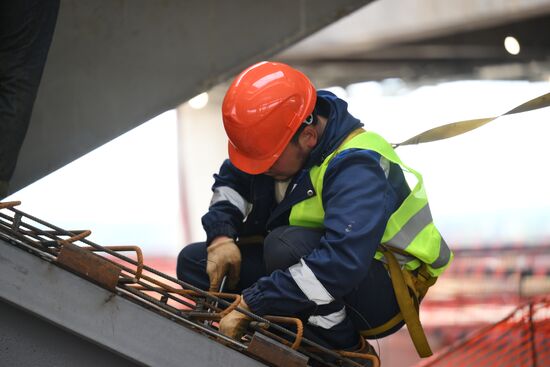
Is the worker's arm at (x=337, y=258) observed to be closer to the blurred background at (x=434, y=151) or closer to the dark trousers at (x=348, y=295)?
the dark trousers at (x=348, y=295)

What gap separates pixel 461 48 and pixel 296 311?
13.3 m

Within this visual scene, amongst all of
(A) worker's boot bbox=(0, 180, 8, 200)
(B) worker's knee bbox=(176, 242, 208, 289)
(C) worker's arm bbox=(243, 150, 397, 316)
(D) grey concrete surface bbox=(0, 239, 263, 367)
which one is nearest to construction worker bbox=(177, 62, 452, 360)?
(C) worker's arm bbox=(243, 150, 397, 316)

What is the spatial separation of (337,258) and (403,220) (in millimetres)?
420

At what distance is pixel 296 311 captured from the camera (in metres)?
3.56

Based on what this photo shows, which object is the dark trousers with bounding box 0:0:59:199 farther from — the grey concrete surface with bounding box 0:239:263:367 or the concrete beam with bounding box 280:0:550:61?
the concrete beam with bounding box 280:0:550:61

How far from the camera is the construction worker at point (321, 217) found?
11.5ft

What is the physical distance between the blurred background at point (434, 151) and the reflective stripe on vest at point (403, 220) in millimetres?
8783

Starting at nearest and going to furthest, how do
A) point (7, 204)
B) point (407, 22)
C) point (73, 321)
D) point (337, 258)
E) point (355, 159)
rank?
point (73, 321) → point (7, 204) → point (337, 258) → point (355, 159) → point (407, 22)

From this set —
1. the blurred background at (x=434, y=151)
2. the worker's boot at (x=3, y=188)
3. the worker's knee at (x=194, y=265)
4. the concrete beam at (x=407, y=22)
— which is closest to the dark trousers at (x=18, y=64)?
the worker's boot at (x=3, y=188)

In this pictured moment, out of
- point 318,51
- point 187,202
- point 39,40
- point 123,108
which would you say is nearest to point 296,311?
point 39,40

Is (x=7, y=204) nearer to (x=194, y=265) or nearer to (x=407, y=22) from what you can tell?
(x=194, y=265)

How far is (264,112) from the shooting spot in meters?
3.77

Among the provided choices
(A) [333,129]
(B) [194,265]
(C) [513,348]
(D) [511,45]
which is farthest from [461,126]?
(D) [511,45]

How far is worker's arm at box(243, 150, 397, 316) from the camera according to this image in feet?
11.4
